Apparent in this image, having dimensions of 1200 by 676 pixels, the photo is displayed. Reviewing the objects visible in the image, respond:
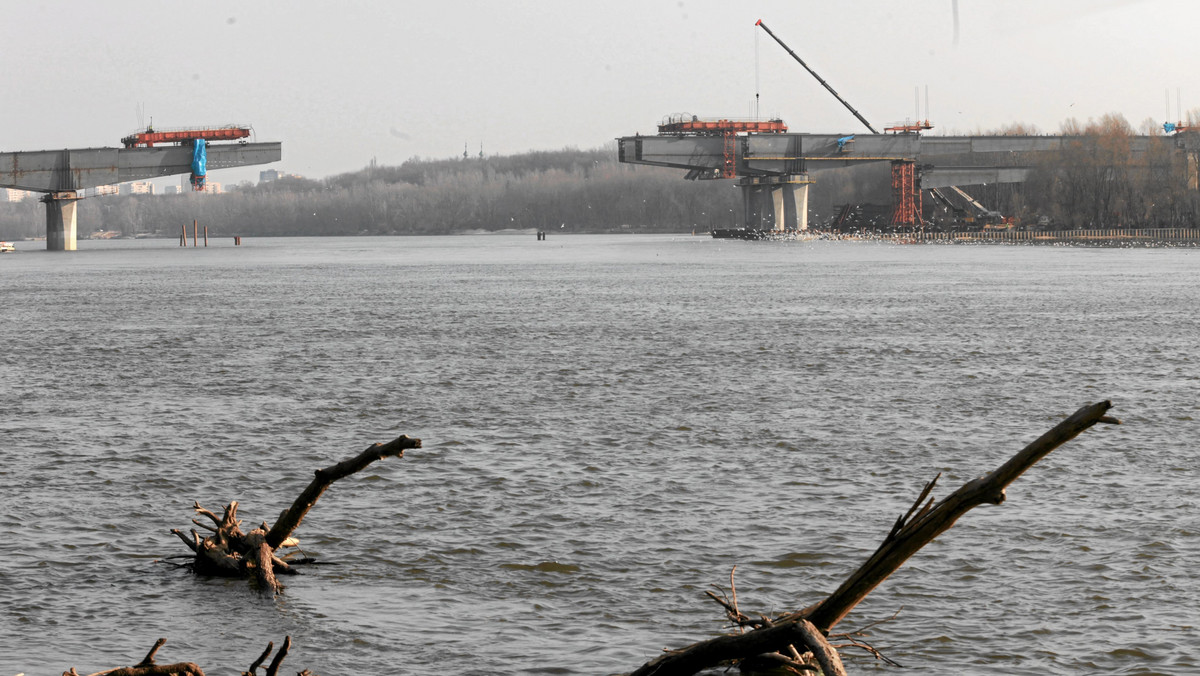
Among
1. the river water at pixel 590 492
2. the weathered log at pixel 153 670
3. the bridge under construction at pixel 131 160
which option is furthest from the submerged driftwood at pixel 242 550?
the bridge under construction at pixel 131 160

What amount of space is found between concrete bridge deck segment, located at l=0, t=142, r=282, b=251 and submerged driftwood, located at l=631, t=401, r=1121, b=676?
100921 mm

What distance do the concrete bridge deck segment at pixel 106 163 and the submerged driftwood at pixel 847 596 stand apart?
100921mm

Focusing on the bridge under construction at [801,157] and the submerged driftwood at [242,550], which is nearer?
the submerged driftwood at [242,550]

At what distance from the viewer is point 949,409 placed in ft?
65.7

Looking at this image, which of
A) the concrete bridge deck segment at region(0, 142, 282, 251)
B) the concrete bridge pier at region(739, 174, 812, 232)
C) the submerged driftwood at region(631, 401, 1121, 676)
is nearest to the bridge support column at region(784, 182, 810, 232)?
the concrete bridge pier at region(739, 174, 812, 232)

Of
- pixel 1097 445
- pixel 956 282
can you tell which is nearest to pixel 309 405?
pixel 1097 445

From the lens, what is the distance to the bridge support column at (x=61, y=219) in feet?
360

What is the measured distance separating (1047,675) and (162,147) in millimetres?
103037

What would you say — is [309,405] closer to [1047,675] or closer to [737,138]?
[1047,675]

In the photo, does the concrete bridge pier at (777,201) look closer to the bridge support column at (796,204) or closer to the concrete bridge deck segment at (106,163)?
the bridge support column at (796,204)

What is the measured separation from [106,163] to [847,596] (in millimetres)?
105831

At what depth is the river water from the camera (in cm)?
923

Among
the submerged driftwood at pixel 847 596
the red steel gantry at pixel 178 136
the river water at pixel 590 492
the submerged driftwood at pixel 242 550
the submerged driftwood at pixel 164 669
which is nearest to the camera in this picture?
the submerged driftwood at pixel 847 596

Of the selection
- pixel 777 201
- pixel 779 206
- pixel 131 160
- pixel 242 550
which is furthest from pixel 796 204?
pixel 242 550
